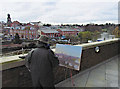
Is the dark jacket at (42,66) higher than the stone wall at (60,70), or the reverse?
the dark jacket at (42,66)

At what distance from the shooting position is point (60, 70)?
3.64 meters

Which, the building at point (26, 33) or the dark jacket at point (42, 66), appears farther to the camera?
the building at point (26, 33)

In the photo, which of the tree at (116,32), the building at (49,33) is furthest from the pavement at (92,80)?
the tree at (116,32)

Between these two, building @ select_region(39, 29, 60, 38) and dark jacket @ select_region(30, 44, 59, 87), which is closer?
dark jacket @ select_region(30, 44, 59, 87)

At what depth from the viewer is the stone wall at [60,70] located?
2.41 metres

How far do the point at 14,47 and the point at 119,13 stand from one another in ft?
26.4

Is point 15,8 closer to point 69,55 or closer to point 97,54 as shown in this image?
point 69,55

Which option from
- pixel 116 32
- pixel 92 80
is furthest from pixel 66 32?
pixel 116 32

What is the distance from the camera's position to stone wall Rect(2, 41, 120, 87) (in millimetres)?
2412

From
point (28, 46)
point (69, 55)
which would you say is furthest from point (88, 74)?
point (28, 46)

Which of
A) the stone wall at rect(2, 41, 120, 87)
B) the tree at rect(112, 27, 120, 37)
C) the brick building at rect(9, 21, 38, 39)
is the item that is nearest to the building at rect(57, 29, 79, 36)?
the stone wall at rect(2, 41, 120, 87)

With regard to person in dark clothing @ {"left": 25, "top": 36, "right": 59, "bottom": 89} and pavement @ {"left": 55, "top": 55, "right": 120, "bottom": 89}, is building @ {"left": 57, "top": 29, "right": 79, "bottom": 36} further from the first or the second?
person in dark clothing @ {"left": 25, "top": 36, "right": 59, "bottom": 89}

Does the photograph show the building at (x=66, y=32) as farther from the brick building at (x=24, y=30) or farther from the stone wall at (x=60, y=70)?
the brick building at (x=24, y=30)

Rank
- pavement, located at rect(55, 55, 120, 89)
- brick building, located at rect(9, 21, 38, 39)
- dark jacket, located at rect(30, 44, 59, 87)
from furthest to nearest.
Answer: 1. pavement, located at rect(55, 55, 120, 89)
2. brick building, located at rect(9, 21, 38, 39)
3. dark jacket, located at rect(30, 44, 59, 87)
